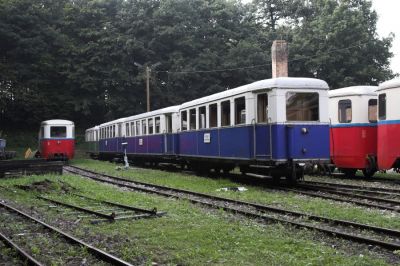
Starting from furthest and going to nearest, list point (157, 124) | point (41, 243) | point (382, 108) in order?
point (157, 124) < point (382, 108) < point (41, 243)

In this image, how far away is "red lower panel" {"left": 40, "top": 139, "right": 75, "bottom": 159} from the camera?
34.6m

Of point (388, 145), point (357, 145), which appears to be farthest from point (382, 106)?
point (357, 145)

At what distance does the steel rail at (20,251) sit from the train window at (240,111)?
858cm

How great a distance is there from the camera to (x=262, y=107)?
14.8 meters

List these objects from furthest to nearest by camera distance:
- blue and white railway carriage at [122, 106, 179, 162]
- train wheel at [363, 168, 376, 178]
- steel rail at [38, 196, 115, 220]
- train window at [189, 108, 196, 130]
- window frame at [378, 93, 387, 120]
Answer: blue and white railway carriage at [122, 106, 179, 162], train window at [189, 108, 196, 130], train wheel at [363, 168, 376, 178], window frame at [378, 93, 387, 120], steel rail at [38, 196, 115, 220]

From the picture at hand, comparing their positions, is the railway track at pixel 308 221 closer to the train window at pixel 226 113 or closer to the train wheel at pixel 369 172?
the train window at pixel 226 113

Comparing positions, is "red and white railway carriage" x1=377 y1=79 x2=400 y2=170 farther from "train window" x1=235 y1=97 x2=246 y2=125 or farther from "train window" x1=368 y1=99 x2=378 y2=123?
"train window" x1=235 y1=97 x2=246 y2=125

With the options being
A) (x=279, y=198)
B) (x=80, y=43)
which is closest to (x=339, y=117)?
(x=279, y=198)

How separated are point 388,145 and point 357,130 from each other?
2.06 m

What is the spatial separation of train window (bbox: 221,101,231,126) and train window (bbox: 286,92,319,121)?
2.57 meters

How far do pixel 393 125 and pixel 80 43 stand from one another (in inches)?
1577

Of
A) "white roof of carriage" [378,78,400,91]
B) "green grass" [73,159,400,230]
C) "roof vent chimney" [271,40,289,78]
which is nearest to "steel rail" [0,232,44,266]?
"green grass" [73,159,400,230]

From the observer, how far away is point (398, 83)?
51.6 ft

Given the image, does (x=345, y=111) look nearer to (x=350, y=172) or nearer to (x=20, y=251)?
(x=350, y=172)
